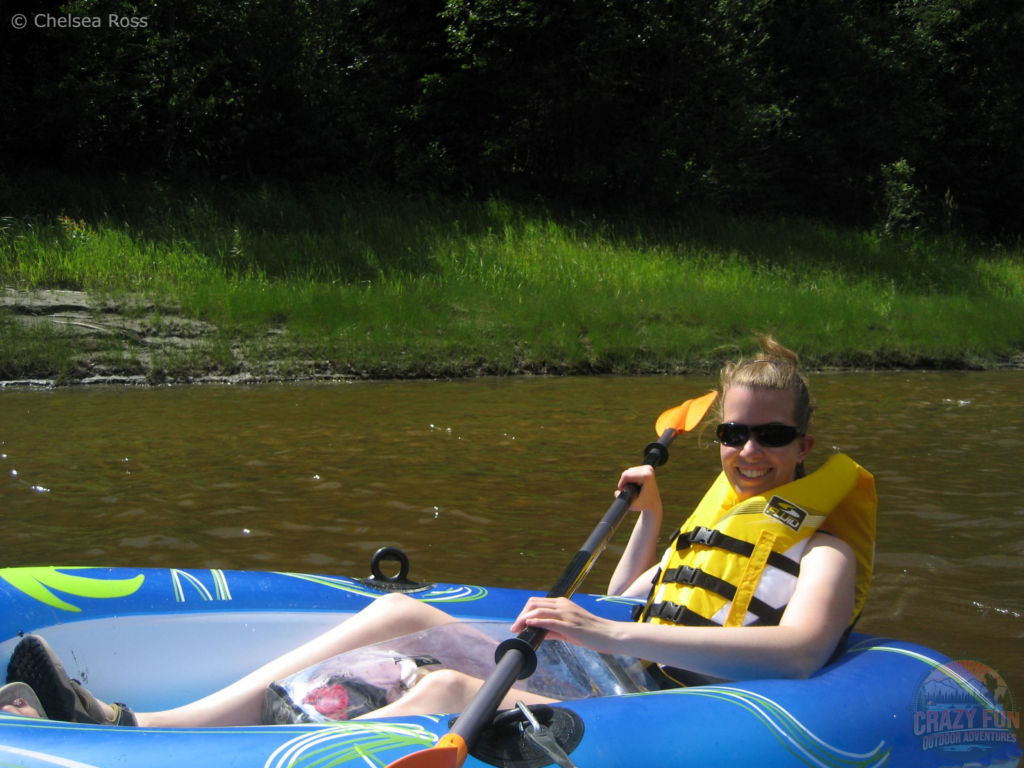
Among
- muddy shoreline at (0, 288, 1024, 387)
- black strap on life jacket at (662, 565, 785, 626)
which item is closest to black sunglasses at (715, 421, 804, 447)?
black strap on life jacket at (662, 565, 785, 626)

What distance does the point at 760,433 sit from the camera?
84.8 inches

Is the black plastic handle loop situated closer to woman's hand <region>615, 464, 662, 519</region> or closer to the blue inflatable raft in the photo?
the blue inflatable raft

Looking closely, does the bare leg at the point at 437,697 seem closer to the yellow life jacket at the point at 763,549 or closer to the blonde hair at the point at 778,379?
the yellow life jacket at the point at 763,549

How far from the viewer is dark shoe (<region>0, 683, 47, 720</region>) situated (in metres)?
1.89

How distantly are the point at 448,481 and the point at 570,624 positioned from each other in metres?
3.02

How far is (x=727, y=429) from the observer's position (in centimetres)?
218

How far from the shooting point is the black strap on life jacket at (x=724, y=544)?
208 cm

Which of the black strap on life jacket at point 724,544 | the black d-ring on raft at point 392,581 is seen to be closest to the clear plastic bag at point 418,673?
the black strap on life jacket at point 724,544

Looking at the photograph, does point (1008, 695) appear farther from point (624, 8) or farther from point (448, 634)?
point (624, 8)

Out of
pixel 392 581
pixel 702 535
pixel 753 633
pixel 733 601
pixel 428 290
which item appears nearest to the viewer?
pixel 753 633

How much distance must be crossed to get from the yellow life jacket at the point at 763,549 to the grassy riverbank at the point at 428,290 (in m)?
6.14

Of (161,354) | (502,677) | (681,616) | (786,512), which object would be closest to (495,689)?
(502,677)

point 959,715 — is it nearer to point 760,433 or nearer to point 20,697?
point 760,433

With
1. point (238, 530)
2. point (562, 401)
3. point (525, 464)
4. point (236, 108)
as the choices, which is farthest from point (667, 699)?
point (236, 108)
